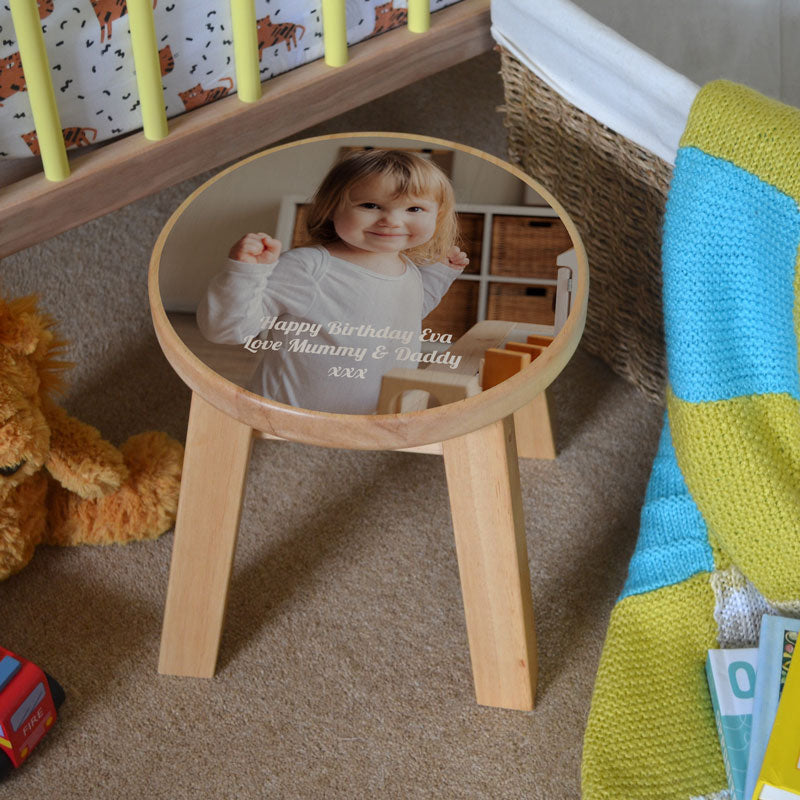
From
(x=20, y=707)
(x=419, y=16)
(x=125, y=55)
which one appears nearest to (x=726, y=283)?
(x=419, y=16)

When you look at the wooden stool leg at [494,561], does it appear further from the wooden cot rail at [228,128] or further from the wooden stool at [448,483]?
the wooden cot rail at [228,128]

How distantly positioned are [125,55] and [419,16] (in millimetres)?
310

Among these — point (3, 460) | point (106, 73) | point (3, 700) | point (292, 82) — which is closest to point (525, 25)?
point (292, 82)

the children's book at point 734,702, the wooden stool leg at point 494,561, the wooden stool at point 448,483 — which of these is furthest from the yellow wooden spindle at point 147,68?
the children's book at point 734,702

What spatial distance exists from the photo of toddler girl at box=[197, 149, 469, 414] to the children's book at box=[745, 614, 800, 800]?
15.4 inches

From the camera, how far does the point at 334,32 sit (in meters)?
1.00

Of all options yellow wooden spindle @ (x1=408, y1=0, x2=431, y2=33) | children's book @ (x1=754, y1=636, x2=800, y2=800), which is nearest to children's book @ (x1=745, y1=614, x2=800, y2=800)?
children's book @ (x1=754, y1=636, x2=800, y2=800)

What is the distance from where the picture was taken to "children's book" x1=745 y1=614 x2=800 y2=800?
78 centimetres

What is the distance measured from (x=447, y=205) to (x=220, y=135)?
11.0 inches

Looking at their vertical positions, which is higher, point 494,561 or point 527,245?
point 527,245

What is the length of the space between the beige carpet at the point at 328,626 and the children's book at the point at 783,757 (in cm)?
18

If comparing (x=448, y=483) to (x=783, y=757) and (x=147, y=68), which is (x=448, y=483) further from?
(x=147, y=68)

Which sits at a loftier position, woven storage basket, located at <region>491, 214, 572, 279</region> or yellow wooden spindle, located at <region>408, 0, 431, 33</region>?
yellow wooden spindle, located at <region>408, 0, 431, 33</region>

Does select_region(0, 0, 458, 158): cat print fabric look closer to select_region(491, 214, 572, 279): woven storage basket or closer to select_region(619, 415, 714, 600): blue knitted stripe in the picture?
select_region(491, 214, 572, 279): woven storage basket
